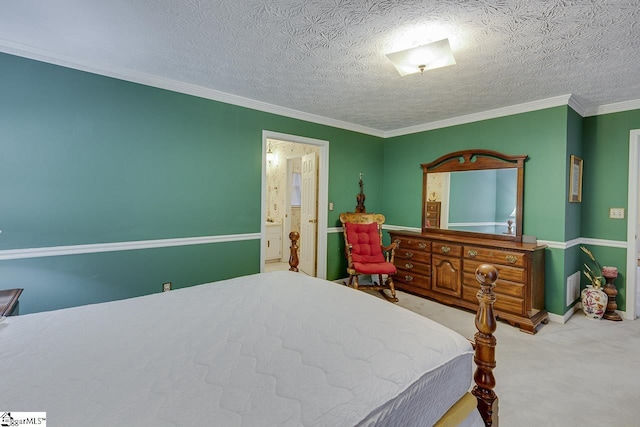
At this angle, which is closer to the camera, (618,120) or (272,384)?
(272,384)

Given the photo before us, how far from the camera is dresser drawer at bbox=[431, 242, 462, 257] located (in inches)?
142

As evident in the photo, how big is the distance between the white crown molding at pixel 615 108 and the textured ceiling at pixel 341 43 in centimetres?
9

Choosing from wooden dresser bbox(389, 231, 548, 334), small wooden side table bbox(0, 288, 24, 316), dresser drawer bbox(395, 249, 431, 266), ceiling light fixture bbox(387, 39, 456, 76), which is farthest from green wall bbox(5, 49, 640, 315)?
ceiling light fixture bbox(387, 39, 456, 76)

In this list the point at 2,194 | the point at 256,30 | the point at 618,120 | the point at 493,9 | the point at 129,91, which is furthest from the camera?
the point at 618,120

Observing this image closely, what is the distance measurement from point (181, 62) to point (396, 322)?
8.45ft

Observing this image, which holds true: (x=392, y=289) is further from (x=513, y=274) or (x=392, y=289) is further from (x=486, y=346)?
(x=486, y=346)

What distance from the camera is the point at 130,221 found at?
9.07 ft

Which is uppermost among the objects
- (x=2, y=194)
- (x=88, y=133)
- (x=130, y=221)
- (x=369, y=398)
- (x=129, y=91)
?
(x=129, y=91)

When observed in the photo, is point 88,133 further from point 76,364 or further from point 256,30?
point 76,364

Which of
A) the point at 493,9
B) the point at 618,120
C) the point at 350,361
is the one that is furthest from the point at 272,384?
the point at 618,120

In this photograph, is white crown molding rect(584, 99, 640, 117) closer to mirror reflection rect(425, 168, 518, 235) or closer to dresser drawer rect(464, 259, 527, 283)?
mirror reflection rect(425, 168, 518, 235)

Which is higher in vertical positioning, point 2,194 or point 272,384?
point 2,194

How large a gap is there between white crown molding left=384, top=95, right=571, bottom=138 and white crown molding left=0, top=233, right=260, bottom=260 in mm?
2934

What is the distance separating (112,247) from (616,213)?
5.31 m
